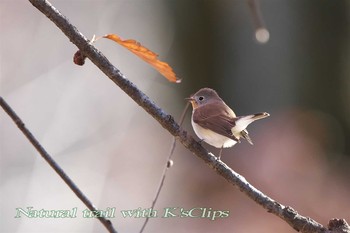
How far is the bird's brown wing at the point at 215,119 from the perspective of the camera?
1.81 m

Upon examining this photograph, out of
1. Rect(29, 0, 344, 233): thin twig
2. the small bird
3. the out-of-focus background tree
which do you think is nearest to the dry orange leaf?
Rect(29, 0, 344, 233): thin twig

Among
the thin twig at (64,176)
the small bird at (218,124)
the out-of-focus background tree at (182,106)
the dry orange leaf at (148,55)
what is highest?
the out-of-focus background tree at (182,106)

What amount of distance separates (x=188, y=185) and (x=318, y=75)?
180 centimetres

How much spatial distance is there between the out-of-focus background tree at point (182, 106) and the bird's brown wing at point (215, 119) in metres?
2.04

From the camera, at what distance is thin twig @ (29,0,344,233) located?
42.5 inches

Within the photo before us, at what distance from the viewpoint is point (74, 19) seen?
5.50 m

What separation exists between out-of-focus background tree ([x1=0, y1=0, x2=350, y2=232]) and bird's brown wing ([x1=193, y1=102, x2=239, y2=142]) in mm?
2044

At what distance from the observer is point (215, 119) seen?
185 centimetres

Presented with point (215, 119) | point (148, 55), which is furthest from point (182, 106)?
point (148, 55)

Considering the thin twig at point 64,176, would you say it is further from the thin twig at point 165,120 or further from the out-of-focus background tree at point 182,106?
the out-of-focus background tree at point 182,106

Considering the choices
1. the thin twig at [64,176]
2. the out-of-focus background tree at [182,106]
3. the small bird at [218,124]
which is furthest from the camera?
the out-of-focus background tree at [182,106]

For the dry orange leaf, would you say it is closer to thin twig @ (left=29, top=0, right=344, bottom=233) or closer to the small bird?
thin twig @ (left=29, top=0, right=344, bottom=233)

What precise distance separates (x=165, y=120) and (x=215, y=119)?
2.58 ft

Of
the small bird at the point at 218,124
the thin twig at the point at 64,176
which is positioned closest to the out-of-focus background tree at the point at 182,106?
the small bird at the point at 218,124
